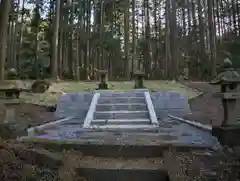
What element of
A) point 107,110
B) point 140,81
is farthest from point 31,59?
point 107,110

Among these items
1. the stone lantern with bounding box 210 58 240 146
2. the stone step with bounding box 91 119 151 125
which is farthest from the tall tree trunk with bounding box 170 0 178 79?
the stone lantern with bounding box 210 58 240 146

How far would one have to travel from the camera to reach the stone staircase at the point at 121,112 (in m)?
6.18

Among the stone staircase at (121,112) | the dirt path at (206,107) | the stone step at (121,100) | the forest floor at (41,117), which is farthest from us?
the stone step at (121,100)

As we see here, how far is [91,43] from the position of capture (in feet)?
76.0

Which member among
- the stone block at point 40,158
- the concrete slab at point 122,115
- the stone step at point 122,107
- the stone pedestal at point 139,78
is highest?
the stone pedestal at point 139,78

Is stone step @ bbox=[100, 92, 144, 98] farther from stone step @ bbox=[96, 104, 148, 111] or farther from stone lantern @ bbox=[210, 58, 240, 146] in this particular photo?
stone lantern @ bbox=[210, 58, 240, 146]

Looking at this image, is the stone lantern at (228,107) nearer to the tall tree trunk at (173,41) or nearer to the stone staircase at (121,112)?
the stone staircase at (121,112)

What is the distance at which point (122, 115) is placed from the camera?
732cm

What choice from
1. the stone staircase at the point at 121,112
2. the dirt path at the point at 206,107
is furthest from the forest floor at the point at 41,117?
the stone staircase at the point at 121,112

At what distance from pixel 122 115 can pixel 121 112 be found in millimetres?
152

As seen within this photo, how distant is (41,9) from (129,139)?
1970cm

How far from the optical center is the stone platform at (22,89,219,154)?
4268 millimetres

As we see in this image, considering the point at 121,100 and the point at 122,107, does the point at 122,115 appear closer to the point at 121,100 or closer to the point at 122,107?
the point at 122,107

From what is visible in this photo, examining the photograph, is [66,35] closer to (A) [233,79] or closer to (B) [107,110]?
(B) [107,110]
